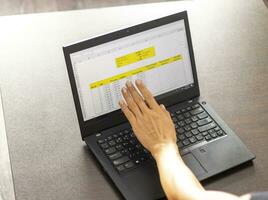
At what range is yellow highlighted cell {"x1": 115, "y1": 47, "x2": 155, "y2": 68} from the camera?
4.30 ft

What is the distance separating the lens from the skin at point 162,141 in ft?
3.79

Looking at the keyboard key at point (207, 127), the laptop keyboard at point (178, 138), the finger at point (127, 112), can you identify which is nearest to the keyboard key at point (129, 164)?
the laptop keyboard at point (178, 138)

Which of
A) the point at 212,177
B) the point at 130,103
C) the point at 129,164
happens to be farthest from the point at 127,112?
the point at 212,177

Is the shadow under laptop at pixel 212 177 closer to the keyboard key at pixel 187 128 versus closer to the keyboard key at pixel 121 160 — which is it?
the keyboard key at pixel 121 160

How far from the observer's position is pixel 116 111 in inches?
52.8

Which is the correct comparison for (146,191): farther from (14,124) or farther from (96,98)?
(14,124)

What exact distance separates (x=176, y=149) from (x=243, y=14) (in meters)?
0.63

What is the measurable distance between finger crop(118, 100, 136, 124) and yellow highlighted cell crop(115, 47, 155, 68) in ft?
0.31

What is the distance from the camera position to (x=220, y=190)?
3.99ft

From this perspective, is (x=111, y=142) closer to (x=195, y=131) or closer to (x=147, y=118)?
(x=147, y=118)

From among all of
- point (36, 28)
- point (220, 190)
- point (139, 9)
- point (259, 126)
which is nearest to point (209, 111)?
point (259, 126)

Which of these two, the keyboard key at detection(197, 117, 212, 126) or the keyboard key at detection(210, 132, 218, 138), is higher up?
the keyboard key at detection(197, 117, 212, 126)

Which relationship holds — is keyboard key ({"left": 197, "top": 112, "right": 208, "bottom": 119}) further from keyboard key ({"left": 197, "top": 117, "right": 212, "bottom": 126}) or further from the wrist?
the wrist

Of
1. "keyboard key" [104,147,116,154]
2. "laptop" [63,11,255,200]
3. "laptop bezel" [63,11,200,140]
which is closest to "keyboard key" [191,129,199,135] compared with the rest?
"laptop" [63,11,255,200]
